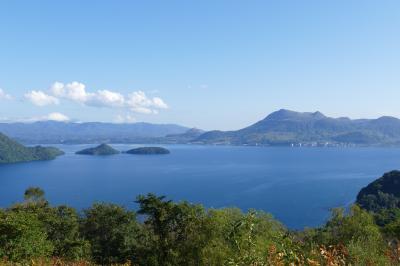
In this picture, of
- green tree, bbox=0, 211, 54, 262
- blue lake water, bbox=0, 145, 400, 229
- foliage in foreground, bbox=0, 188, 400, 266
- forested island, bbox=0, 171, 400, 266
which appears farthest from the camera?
blue lake water, bbox=0, 145, 400, 229

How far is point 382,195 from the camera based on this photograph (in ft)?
312

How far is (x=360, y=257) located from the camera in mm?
11219

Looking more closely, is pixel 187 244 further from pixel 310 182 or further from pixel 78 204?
pixel 310 182

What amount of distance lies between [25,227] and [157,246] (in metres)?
11.8

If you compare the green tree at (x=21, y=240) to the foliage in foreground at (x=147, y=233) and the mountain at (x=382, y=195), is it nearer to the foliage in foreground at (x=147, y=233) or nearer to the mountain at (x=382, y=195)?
the foliage in foreground at (x=147, y=233)

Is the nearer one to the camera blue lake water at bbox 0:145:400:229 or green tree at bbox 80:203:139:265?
green tree at bbox 80:203:139:265

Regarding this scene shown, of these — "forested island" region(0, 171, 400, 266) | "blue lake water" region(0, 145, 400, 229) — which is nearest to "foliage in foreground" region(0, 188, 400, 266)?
"forested island" region(0, 171, 400, 266)

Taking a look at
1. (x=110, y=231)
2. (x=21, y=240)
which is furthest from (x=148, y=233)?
(x=21, y=240)

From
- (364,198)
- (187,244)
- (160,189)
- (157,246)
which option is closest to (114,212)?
(157,246)

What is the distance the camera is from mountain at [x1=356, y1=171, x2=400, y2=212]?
91.9 m

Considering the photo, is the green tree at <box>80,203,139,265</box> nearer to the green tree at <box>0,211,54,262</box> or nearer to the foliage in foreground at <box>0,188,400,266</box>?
the foliage in foreground at <box>0,188,400,266</box>

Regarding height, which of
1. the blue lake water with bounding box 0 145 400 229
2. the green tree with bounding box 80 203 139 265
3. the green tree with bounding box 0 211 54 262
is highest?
the green tree with bounding box 0 211 54 262

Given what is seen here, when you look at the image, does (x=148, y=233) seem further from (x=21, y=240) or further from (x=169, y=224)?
(x=21, y=240)

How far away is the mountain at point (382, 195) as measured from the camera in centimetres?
9188
